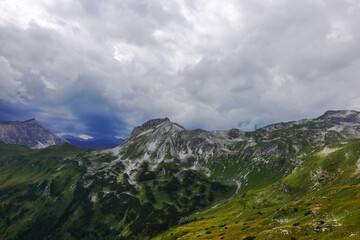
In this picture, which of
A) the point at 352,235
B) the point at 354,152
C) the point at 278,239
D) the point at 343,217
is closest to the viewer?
the point at 352,235

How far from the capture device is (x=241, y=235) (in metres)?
68.4

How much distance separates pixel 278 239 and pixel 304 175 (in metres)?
165

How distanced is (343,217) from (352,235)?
14062mm

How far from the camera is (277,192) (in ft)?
600

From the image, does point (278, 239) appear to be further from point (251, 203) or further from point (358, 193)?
point (251, 203)

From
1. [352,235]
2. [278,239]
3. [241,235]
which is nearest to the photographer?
[352,235]

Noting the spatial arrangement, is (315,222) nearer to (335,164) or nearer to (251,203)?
(251,203)

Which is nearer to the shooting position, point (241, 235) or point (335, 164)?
point (241, 235)

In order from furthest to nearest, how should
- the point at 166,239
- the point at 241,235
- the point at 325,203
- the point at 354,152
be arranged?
the point at 354,152 → the point at 166,239 → the point at 325,203 → the point at 241,235

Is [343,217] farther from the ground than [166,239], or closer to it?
farther from the ground

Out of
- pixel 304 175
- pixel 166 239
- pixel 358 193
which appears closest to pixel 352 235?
pixel 358 193

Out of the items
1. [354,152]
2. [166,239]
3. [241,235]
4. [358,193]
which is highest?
[354,152]

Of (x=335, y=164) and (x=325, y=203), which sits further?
(x=335, y=164)

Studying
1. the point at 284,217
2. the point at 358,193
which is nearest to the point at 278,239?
the point at 284,217
